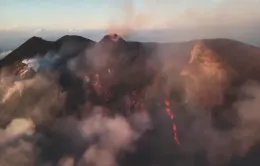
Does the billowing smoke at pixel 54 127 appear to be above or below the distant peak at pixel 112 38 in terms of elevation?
below

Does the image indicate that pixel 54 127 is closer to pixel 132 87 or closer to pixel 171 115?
pixel 132 87

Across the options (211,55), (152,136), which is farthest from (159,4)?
(152,136)

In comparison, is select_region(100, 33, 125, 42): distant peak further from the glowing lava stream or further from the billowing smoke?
the glowing lava stream

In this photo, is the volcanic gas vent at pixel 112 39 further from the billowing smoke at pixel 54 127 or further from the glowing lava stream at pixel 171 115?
the glowing lava stream at pixel 171 115

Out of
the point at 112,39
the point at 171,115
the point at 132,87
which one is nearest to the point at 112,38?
the point at 112,39

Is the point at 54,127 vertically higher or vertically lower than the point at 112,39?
lower

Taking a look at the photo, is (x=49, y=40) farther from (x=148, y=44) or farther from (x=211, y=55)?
(x=211, y=55)

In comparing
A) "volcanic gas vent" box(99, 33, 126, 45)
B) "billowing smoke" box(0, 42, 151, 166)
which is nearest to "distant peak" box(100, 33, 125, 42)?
"volcanic gas vent" box(99, 33, 126, 45)

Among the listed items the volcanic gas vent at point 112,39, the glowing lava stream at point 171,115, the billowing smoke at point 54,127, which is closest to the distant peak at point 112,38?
the volcanic gas vent at point 112,39
